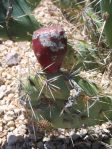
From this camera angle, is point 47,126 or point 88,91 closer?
point 88,91

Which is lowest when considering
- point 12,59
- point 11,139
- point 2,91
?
point 11,139

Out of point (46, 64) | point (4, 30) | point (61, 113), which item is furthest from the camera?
point (4, 30)

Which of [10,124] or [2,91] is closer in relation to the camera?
[10,124]

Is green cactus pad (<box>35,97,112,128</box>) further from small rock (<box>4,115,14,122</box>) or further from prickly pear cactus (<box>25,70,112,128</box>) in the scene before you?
small rock (<box>4,115,14,122</box>)

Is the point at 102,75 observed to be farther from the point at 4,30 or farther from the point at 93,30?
the point at 4,30

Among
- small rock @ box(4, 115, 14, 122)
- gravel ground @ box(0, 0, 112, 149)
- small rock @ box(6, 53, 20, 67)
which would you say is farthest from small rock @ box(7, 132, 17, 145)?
small rock @ box(6, 53, 20, 67)

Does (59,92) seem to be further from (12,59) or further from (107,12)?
(12,59)

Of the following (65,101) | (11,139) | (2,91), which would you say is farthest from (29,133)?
(65,101)

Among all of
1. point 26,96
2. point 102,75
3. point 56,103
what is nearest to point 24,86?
point 26,96
